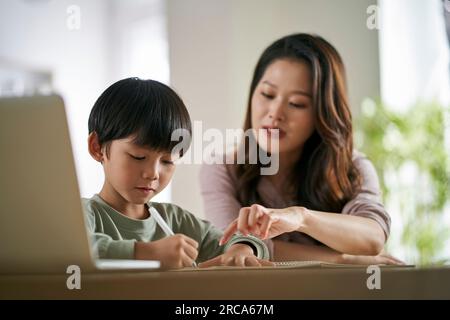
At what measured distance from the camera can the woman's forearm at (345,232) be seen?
0.98 m

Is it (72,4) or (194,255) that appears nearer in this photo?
(194,255)

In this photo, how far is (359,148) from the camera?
1.25 metres

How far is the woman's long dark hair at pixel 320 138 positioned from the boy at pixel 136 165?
6.5 inches

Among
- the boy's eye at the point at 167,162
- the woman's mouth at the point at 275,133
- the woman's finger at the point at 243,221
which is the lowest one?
the woman's finger at the point at 243,221

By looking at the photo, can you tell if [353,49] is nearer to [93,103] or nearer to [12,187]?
[93,103]

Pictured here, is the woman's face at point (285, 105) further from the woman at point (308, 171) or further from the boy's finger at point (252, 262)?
the boy's finger at point (252, 262)

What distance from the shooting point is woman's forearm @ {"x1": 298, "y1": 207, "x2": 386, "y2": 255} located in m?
0.98

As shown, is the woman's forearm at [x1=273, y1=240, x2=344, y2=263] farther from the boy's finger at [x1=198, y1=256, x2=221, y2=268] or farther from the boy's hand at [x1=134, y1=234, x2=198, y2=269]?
the boy's hand at [x1=134, y1=234, x2=198, y2=269]

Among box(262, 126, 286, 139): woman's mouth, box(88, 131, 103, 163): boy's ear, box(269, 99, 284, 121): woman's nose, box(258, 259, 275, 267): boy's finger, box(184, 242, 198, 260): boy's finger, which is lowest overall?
box(258, 259, 275, 267): boy's finger

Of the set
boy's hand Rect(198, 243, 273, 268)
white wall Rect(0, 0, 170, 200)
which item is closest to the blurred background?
white wall Rect(0, 0, 170, 200)

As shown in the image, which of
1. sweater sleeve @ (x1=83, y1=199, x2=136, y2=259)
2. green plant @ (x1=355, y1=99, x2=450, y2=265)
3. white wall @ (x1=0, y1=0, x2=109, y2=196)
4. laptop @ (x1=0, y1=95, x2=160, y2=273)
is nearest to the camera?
laptop @ (x1=0, y1=95, x2=160, y2=273)

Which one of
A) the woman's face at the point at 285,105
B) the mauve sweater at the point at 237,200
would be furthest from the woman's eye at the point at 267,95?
the mauve sweater at the point at 237,200

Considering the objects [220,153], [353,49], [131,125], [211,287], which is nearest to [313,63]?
[353,49]

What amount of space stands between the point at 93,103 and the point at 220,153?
0.79 ft
